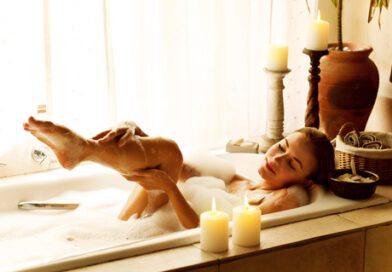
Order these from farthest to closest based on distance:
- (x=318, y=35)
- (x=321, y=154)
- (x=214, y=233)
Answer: (x=318, y=35), (x=321, y=154), (x=214, y=233)

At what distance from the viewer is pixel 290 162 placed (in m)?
2.13

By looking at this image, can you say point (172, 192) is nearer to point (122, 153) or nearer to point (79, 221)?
point (122, 153)

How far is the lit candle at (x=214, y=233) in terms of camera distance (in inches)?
67.1

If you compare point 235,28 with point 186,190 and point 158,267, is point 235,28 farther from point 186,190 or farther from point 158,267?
point 158,267

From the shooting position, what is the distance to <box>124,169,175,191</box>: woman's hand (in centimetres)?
197

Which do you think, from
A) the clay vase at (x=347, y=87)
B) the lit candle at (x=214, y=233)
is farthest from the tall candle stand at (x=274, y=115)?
the lit candle at (x=214, y=233)

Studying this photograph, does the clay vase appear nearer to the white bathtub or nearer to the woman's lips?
the white bathtub

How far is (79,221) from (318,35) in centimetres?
119

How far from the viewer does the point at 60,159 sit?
1.82 meters

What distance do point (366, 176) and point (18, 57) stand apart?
136 centimetres

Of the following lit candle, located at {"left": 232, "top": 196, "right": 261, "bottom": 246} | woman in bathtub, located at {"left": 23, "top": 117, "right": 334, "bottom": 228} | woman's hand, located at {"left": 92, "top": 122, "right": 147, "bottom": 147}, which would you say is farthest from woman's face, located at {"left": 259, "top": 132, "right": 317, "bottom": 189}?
woman's hand, located at {"left": 92, "top": 122, "right": 147, "bottom": 147}

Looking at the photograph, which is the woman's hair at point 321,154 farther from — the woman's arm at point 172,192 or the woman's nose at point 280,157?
the woman's arm at point 172,192

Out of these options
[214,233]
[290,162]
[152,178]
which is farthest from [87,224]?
[290,162]

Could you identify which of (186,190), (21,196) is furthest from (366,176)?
(21,196)
